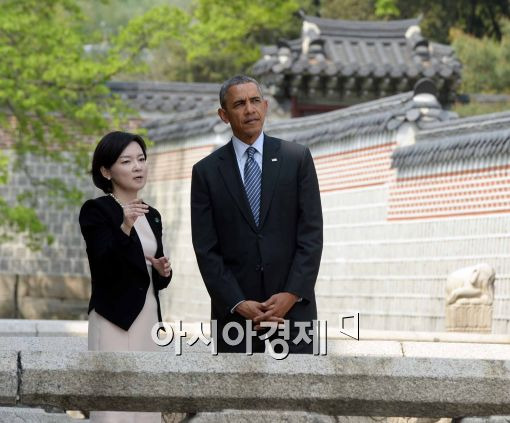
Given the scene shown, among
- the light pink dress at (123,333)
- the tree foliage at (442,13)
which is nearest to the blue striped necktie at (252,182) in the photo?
the light pink dress at (123,333)

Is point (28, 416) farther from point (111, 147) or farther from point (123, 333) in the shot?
point (111, 147)

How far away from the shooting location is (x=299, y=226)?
5.81 meters

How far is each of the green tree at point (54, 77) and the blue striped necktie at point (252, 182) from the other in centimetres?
1614

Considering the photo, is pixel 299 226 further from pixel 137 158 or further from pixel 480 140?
pixel 480 140

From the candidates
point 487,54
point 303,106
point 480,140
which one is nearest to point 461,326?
point 480,140

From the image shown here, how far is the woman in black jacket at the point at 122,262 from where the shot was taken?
579cm

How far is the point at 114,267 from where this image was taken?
5.82 m

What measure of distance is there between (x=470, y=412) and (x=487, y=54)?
2904cm

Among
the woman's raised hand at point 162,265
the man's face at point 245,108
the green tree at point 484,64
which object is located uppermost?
the green tree at point 484,64

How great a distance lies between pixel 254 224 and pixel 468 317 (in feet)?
26.1

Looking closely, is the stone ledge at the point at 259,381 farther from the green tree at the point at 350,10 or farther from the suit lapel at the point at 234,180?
the green tree at the point at 350,10

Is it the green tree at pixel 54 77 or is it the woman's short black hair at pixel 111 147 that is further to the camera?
the green tree at pixel 54 77

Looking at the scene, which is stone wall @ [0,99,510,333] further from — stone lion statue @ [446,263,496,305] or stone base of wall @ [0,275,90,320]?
stone base of wall @ [0,275,90,320]

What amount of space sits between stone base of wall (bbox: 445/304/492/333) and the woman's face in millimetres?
7688
